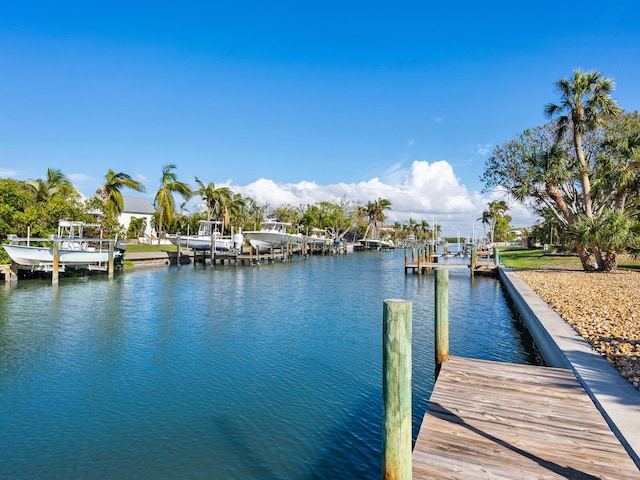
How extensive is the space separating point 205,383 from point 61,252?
73.4 ft

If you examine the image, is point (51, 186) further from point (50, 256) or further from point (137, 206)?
point (137, 206)

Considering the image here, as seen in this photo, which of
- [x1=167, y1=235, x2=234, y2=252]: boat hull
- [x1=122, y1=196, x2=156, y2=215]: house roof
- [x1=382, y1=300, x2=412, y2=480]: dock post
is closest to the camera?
[x1=382, y1=300, x2=412, y2=480]: dock post

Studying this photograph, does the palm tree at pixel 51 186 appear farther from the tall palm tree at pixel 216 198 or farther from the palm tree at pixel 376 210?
the palm tree at pixel 376 210

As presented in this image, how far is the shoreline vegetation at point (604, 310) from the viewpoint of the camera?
24.3ft

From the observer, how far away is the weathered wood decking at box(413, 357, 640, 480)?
403 cm

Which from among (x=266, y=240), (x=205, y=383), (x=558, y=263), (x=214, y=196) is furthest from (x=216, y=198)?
(x=205, y=383)

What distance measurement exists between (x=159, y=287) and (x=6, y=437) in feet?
60.2

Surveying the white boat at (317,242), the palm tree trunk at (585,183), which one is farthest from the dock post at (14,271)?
the white boat at (317,242)

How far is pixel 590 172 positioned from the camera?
24109 mm

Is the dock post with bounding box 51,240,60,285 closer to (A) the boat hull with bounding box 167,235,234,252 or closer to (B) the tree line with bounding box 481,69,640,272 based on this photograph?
(A) the boat hull with bounding box 167,235,234,252

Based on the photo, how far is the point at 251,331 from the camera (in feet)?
Answer: 44.7

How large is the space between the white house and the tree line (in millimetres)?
60424

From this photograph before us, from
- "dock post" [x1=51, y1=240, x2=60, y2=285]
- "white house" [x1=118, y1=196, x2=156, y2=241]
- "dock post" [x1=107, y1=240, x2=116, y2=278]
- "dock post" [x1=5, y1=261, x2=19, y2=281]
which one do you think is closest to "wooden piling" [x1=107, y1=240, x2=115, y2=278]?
"dock post" [x1=107, y1=240, x2=116, y2=278]

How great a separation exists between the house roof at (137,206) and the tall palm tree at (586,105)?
6645 centimetres
